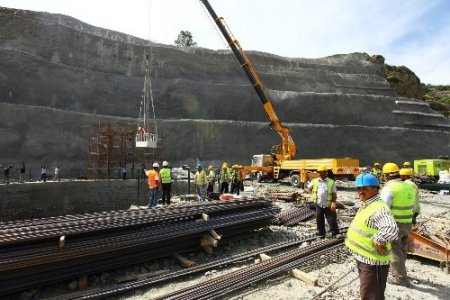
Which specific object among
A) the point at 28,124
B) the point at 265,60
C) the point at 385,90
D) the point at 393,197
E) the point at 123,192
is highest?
the point at 265,60

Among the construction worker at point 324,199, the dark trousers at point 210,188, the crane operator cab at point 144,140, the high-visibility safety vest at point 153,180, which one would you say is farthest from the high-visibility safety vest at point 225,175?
the construction worker at point 324,199

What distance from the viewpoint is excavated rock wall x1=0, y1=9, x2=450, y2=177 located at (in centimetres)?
2806

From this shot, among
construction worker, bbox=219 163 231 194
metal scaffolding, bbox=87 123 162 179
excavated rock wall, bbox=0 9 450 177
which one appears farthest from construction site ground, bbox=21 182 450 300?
excavated rock wall, bbox=0 9 450 177

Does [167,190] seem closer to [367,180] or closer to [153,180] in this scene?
[153,180]

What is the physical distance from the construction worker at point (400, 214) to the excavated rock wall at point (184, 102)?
2621 centimetres

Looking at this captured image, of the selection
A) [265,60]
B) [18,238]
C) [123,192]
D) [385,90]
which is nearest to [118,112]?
[123,192]

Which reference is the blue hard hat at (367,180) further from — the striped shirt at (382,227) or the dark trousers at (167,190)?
the dark trousers at (167,190)

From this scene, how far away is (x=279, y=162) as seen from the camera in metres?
23.1

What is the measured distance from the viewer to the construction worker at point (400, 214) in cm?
548

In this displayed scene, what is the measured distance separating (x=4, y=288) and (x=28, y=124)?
23.9 meters

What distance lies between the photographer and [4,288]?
5344 millimetres

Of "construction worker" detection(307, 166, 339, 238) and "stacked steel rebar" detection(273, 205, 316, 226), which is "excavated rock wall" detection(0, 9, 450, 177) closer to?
"stacked steel rebar" detection(273, 205, 316, 226)

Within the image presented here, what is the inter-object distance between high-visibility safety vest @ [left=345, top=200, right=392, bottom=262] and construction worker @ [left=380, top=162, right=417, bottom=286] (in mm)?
1957

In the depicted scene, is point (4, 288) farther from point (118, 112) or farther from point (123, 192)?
point (118, 112)
